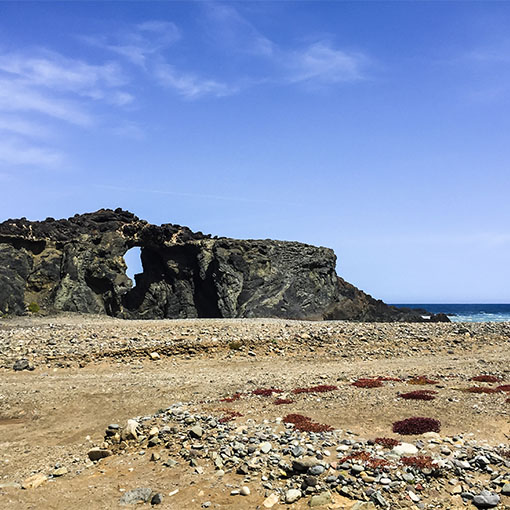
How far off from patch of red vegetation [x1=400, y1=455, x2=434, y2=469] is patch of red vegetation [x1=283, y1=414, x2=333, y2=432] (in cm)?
286

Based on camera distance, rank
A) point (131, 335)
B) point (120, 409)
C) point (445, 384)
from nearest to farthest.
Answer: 1. point (120, 409)
2. point (445, 384)
3. point (131, 335)

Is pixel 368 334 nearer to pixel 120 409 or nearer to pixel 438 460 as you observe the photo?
pixel 120 409

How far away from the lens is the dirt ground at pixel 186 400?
11305mm

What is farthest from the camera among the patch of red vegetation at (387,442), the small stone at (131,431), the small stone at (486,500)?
the small stone at (131,431)

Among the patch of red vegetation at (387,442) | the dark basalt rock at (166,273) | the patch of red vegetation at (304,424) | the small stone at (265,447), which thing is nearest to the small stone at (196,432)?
the small stone at (265,447)

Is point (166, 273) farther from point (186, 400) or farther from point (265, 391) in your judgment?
point (265, 391)

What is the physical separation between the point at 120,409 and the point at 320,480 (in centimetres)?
1058

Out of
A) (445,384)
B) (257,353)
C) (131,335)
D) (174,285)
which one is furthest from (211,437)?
(174,285)

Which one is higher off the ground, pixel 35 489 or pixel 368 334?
pixel 368 334

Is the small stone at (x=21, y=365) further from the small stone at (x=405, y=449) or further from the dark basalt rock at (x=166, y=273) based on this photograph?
the dark basalt rock at (x=166, y=273)

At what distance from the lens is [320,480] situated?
34.5ft

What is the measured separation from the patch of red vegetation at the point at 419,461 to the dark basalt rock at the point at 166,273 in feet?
163

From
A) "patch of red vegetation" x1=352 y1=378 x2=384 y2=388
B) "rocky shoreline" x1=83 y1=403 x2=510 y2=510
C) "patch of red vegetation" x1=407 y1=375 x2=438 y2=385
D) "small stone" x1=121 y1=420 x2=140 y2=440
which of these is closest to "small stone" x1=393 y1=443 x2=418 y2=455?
"rocky shoreline" x1=83 y1=403 x2=510 y2=510

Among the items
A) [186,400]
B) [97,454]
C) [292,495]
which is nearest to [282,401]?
[186,400]
